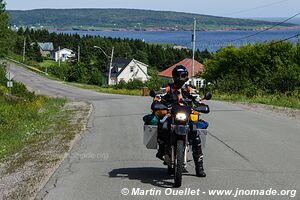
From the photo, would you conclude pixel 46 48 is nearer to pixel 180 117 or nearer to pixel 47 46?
pixel 47 46

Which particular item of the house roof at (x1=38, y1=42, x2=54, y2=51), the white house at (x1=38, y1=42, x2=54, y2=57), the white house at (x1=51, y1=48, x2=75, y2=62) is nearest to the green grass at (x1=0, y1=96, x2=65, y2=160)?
the white house at (x1=51, y1=48, x2=75, y2=62)

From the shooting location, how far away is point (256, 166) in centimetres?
834

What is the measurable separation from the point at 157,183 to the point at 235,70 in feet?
179

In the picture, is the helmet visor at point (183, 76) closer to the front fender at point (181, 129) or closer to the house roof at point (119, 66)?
the front fender at point (181, 129)

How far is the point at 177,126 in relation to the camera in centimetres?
670

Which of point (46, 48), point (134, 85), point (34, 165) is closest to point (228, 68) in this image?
point (134, 85)

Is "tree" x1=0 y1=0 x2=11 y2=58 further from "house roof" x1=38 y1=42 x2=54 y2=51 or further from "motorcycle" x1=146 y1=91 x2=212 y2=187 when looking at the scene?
"house roof" x1=38 y1=42 x2=54 y2=51

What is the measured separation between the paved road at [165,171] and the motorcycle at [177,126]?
1.14ft

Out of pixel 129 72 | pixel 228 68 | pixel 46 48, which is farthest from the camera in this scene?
Result: pixel 46 48

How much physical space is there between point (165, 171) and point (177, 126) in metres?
1.55

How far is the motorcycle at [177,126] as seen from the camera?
6.71 m

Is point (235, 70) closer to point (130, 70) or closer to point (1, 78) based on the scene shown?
point (1, 78)

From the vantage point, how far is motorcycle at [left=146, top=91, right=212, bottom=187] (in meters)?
6.71

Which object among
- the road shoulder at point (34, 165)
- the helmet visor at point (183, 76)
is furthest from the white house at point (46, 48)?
the helmet visor at point (183, 76)
